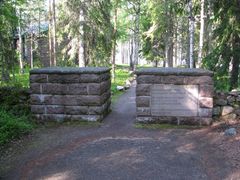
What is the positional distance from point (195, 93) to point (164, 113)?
0.94 m

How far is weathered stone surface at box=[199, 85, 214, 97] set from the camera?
904 cm

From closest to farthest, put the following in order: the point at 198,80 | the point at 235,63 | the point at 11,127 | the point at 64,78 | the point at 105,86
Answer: the point at 11,127, the point at 198,80, the point at 64,78, the point at 105,86, the point at 235,63

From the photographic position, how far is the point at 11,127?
820 cm

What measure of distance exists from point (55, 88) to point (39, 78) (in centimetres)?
52

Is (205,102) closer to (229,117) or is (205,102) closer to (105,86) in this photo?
(229,117)

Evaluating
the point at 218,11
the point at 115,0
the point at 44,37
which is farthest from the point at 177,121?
the point at 44,37

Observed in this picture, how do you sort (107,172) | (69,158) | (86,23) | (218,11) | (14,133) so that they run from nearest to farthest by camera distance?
(107,172), (69,158), (14,133), (218,11), (86,23)

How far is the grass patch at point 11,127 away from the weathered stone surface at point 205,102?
429cm

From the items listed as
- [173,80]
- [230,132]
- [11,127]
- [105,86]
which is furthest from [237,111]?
[11,127]

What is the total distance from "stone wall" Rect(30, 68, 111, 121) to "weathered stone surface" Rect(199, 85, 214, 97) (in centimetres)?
259

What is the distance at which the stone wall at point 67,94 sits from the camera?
9344 mm

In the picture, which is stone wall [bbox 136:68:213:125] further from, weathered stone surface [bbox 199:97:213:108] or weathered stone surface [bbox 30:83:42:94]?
weathered stone surface [bbox 30:83:42:94]

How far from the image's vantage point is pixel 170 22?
33281 mm

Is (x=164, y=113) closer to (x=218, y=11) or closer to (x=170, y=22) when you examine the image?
(x=218, y=11)
